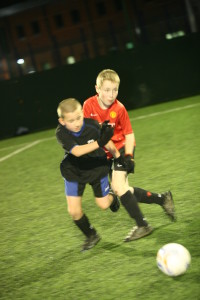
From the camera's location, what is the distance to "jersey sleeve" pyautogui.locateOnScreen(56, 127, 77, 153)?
3756mm

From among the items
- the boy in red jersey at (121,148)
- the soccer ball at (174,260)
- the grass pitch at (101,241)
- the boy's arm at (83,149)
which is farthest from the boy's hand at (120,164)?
the soccer ball at (174,260)

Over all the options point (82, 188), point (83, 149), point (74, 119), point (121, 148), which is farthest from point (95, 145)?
point (121, 148)

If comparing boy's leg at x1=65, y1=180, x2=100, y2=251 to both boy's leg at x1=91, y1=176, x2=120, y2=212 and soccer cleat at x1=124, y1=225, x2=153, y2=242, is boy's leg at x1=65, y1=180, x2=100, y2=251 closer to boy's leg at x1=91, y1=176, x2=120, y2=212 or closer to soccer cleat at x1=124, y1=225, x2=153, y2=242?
boy's leg at x1=91, y1=176, x2=120, y2=212

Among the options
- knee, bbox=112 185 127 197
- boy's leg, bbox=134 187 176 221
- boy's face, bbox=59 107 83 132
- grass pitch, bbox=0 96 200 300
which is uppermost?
boy's face, bbox=59 107 83 132

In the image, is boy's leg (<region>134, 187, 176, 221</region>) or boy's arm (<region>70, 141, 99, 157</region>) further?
boy's leg (<region>134, 187, 176, 221</region>)

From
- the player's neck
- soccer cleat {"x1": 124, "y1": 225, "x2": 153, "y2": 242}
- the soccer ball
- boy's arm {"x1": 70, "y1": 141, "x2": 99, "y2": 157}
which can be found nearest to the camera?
the soccer ball

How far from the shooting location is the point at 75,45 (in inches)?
923

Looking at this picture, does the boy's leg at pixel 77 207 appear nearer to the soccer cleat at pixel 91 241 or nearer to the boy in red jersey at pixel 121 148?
the soccer cleat at pixel 91 241

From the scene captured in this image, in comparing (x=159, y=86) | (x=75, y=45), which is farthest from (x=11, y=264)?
(x=75, y=45)

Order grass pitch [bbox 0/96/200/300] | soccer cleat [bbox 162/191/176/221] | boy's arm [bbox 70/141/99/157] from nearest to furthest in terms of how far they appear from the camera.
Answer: grass pitch [bbox 0/96/200/300], boy's arm [bbox 70/141/99/157], soccer cleat [bbox 162/191/176/221]

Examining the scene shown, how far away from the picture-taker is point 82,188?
3.96 m

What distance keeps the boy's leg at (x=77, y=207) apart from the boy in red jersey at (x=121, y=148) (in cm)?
34

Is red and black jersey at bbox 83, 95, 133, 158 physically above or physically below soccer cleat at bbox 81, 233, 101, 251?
above

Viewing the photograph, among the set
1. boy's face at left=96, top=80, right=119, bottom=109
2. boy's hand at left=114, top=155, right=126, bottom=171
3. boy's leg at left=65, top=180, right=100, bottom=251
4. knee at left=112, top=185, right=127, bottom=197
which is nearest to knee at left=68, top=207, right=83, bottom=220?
boy's leg at left=65, top=180, right=100, bottom=251
